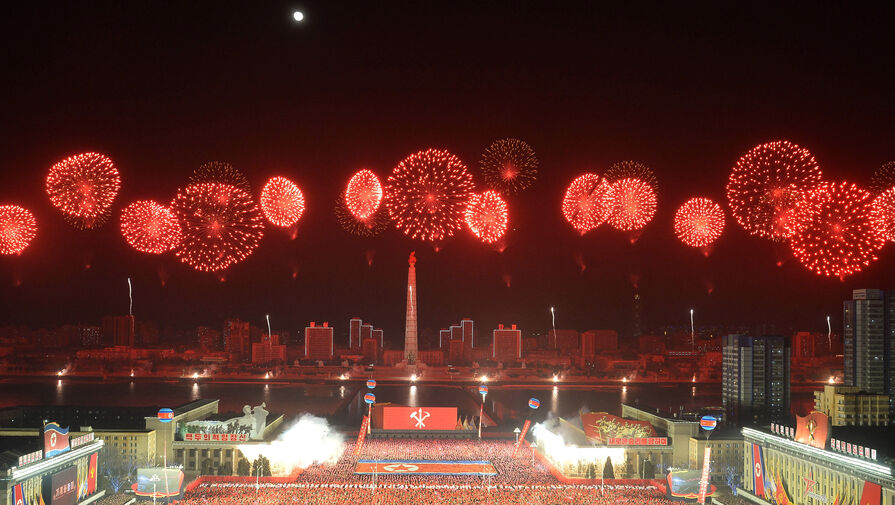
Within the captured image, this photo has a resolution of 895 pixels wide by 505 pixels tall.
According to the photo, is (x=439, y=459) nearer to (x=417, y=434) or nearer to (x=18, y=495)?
(x=417, y=434)

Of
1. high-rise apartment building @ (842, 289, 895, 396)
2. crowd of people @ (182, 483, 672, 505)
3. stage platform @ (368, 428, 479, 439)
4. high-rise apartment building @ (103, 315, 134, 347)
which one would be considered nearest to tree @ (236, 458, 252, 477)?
crowd of people @ (182, 483, 672, 505)

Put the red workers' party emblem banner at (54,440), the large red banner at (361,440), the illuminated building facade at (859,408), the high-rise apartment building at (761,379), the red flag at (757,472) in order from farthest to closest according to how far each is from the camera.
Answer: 1. the high-rise apartment building at (761,379)
2. the large red banner at (361,440)
3. the illuminated building facade at (859,408)
4. the red flag at (757,472)
5. the red workers' party emblem banner at (54,440)

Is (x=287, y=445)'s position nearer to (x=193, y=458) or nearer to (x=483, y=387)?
(x=193, y=458)

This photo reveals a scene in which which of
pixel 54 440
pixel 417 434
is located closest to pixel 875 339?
pixel 417 434

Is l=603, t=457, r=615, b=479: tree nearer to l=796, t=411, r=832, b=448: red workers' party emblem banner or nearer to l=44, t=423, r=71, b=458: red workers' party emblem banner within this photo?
l=796, t=411, r=832, b=448: red workers' party emblem banner

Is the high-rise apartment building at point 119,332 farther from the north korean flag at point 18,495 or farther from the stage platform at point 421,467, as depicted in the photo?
the north korean flag at point 18,495

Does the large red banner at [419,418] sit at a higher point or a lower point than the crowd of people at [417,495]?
higher

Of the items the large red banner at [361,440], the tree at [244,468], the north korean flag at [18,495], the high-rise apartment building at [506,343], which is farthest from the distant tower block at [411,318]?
the north korean flag at [18,495]
